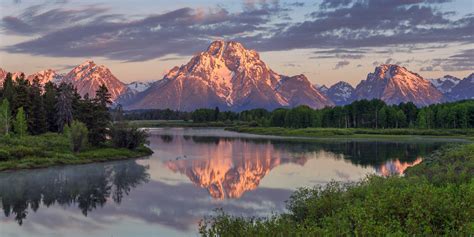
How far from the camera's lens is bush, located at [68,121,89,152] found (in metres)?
89.3

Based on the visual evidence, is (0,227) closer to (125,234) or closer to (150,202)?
(125,234)

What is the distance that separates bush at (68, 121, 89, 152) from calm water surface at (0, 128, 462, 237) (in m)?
9.06

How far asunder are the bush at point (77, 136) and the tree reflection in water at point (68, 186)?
10.4m

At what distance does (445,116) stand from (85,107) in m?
142

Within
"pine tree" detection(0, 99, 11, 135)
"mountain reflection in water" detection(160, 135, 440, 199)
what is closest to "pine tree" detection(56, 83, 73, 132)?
"pine tree" detection(0, 99, 11, 135)

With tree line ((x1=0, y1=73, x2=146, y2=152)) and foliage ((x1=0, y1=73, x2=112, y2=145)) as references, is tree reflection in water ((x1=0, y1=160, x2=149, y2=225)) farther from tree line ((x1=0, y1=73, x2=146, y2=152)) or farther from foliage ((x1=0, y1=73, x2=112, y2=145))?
foliage ((x1=0, y1=73, x2=112, y2=145))

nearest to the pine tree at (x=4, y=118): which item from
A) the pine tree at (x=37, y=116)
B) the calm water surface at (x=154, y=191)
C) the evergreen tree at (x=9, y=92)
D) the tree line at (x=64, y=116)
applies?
the tree line at (x=64, y=116)

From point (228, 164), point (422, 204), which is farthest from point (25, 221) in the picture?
point (228, 164)

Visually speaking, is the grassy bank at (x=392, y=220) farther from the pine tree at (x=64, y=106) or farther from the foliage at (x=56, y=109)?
the pine tree at (x=64, y=106)

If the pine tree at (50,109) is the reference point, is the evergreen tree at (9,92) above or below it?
above

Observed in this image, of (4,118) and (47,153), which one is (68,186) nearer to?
(47,153)

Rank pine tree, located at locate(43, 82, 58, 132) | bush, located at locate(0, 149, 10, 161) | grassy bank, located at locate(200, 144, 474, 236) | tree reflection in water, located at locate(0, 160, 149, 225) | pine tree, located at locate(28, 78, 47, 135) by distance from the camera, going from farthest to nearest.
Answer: pine tree, located at locate(43, 82, 58, 132), pine tree, located at locate(28, 78, 47, 135), bush, located at locate(0, 149, 10, 161), tree reflection in water, located at locate(0, 160, 149, 225), grassy bank, located at locate(200, 144, 474, 236)

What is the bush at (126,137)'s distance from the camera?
9988cm

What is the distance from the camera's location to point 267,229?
2295 centimetres
